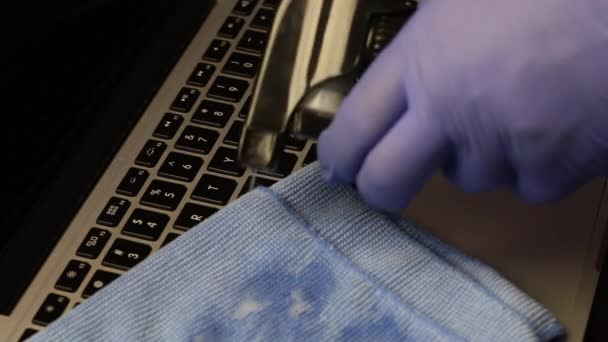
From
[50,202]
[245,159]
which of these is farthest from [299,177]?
[50,202]

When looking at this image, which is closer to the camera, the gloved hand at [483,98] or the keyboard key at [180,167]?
the gloved hand at [483,98]

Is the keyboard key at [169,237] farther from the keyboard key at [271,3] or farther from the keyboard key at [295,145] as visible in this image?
the keyboard key at [271,3]

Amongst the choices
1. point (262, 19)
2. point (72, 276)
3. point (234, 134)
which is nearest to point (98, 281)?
point (72, 276)

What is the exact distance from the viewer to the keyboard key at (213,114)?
0.52 metres

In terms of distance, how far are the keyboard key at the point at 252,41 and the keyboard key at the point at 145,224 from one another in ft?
0.47

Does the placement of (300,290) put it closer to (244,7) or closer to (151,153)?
(151,153)

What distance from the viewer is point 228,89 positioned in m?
0.54

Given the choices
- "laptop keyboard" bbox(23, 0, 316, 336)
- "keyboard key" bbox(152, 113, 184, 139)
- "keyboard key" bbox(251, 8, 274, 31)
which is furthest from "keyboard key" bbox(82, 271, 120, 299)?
"keyboard key" bbox(251, 8, 274, 31)

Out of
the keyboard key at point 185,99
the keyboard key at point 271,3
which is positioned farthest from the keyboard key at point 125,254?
the keyboard key at point 271,3

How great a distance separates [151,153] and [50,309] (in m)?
0.11

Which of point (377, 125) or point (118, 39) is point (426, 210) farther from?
point (118, 39)

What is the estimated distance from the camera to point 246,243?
1.30 feet

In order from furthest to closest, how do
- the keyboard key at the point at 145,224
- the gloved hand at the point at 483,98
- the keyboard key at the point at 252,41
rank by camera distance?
1. the keyboard key at the point at 252,41
2. the keyboard key at the point at 145,224
3. the gloved hand at the point at 483,98

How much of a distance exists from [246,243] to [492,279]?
0.37 ft
